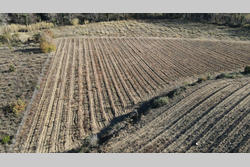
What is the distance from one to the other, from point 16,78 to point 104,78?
20.8 ft

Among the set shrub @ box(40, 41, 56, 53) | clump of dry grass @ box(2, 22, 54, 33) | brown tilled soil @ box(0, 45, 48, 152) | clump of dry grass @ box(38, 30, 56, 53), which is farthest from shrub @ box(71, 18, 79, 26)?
shrub @ box(40, 41, 56, 53)

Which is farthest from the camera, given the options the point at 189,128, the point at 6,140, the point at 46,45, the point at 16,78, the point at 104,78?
the point at 46,45

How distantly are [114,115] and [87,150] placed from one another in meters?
3.11

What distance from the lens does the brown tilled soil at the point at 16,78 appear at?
1268 centimetres

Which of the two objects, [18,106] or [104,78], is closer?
[18,106]

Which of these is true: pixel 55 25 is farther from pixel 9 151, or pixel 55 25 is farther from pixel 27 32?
pixel 9 151

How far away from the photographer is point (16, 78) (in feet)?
57.9

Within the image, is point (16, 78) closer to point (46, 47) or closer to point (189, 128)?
point (46, 47)

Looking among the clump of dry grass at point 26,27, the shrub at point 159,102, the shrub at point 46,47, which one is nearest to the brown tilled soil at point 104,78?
the shrub at point 46,47

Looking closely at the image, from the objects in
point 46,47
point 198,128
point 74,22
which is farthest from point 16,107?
point 74,22

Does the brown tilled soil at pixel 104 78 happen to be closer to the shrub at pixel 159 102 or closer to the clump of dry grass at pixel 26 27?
the shrub at pixel 159 102

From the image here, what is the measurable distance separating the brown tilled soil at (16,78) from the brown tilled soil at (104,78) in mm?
696

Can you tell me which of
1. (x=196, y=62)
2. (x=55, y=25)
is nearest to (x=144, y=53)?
(x=196, y=62)

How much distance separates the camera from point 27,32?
32.8 m
